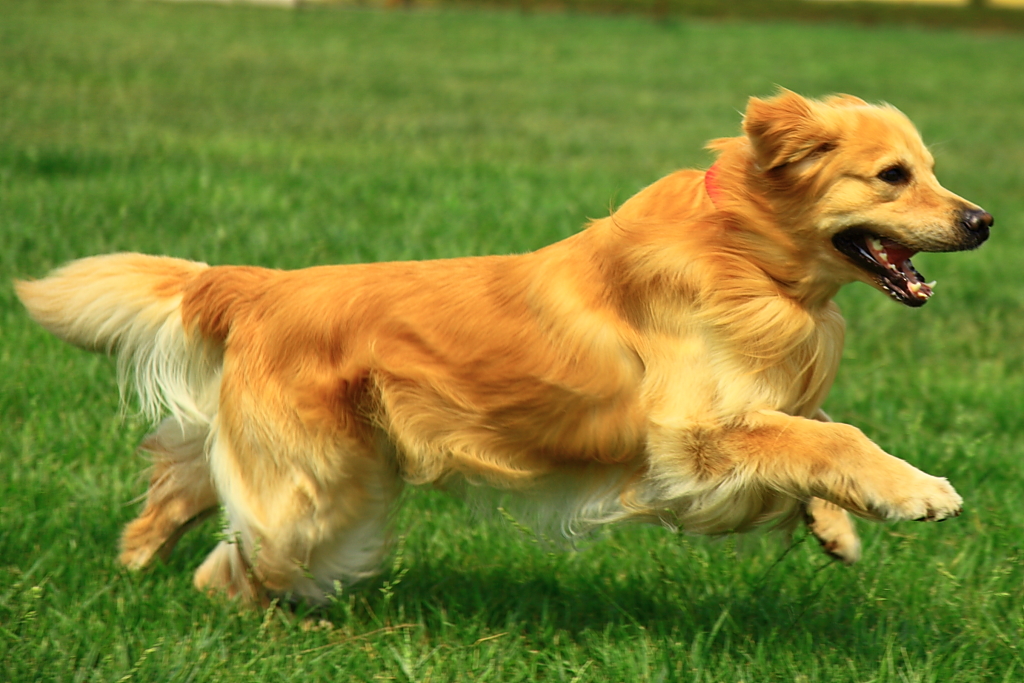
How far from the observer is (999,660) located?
3.43 metres

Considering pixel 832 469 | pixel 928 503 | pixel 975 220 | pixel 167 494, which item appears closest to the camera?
pixel 928 503

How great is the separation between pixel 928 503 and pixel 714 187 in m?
1.12

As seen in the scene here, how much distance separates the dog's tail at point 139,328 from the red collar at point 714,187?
1.71 meters

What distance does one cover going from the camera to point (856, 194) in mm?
3217

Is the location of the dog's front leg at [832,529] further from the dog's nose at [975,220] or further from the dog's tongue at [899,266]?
the dog's nose at [975,220]

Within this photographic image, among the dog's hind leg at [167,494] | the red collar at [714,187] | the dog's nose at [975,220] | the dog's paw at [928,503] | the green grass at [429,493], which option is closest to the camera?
the dog's paw at [928,503]

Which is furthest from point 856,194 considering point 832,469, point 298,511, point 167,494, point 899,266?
point 167,494

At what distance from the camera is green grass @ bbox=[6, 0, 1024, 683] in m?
3.46

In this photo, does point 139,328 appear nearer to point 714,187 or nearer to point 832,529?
point 714,187

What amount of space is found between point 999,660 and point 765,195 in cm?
162

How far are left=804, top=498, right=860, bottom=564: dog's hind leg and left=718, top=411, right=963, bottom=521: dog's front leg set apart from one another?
18.4 inches

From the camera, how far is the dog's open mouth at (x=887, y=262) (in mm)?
3223

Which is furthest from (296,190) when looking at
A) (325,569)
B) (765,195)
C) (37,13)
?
(37,13)

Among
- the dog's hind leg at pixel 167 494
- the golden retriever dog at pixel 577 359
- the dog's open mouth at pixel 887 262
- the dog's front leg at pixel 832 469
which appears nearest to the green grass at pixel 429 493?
the dog's hind leg at pixel 167 494
